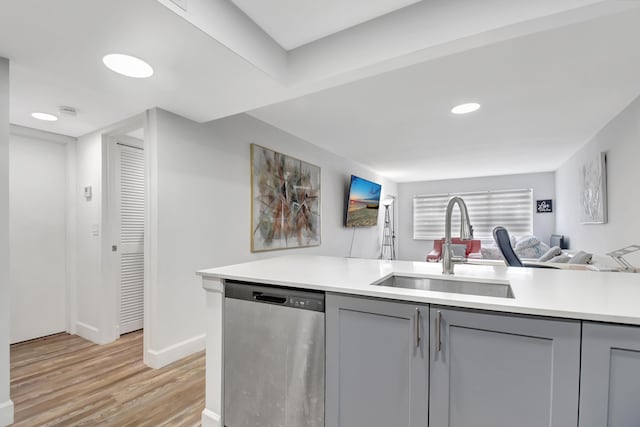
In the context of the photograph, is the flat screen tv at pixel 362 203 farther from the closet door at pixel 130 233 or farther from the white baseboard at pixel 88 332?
the white baseboard at pixel 88 332

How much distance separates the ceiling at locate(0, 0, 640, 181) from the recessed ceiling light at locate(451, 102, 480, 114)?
0.29 ft

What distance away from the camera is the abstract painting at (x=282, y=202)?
3.21m

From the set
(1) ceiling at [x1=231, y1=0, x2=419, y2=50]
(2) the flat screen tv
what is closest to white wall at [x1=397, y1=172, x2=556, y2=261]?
(2) the flat screen tv

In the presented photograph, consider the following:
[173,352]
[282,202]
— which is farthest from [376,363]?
[282,202]

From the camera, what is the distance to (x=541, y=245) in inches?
205

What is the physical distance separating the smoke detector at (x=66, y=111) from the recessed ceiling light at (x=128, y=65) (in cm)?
101

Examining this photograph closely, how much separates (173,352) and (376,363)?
6.54ft

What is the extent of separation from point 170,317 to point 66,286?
1.65 metres

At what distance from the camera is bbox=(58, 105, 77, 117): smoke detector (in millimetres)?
2407

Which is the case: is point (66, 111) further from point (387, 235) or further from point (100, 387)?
point (387, 235)

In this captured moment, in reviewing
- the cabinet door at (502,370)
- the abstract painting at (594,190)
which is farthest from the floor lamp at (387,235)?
the cabinet door at (502,370)

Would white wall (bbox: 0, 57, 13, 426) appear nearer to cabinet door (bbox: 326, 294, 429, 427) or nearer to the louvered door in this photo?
the louvered door

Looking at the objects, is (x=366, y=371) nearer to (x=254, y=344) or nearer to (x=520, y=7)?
(x=254, y=344)

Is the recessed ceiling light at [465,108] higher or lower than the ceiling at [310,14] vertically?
lower
